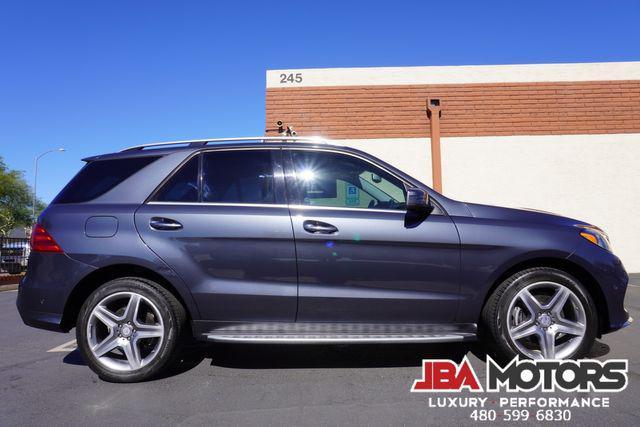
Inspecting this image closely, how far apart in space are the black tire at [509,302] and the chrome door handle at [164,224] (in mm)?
2498

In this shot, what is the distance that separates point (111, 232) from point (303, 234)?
149 cm

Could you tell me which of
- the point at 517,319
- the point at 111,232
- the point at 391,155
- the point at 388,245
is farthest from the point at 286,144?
the point at 391,155

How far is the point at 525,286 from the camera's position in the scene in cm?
336

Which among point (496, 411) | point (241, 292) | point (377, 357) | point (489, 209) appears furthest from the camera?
point (377, 357)

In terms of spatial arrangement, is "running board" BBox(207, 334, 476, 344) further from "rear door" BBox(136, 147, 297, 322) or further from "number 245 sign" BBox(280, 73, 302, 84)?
"number 245 sign" BBox(280, 73, 302, 84)

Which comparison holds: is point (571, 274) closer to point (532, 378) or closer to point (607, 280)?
point (607, 280)

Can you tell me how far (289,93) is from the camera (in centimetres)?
1546

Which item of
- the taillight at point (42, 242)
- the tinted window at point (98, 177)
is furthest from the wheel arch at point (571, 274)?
the taillight at point (42, 242)

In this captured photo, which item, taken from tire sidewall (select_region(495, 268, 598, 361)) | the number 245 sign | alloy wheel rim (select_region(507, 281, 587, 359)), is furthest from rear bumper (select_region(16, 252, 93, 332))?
the number 245 sign

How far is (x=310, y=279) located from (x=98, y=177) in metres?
2.00

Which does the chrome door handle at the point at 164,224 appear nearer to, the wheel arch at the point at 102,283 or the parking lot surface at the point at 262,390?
the wheel arch at the point at 102,283

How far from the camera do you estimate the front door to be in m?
3.30

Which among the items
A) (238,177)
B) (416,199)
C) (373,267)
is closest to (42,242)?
(238,177)

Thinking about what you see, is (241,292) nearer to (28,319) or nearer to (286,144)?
(286,144)
